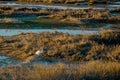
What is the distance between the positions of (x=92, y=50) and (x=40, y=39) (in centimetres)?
399

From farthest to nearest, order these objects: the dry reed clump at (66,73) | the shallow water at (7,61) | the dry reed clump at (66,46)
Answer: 1. the dry reed clump at (66,46)
2. the shallow water at (7,61)
3. the dry reed clump at (66,73)

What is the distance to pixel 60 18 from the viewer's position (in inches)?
1500

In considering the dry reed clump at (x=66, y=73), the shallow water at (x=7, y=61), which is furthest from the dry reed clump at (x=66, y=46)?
the dry reed clump at (x=66, y=73)

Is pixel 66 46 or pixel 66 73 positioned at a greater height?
pixel 66 73

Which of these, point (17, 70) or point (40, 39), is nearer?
point (17, 70)

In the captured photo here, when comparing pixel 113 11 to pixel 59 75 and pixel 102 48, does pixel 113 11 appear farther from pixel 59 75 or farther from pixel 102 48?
pixel 59 75

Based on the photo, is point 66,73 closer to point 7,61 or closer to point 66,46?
point 7,61

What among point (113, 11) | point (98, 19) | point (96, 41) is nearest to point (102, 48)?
point (96, 41)

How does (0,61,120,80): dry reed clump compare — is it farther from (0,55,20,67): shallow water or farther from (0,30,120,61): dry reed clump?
(0,30,120,61): dry reed clump

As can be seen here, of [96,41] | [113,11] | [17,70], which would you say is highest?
[17,70]

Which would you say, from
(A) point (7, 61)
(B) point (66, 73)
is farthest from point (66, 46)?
(B) point (66, 73)

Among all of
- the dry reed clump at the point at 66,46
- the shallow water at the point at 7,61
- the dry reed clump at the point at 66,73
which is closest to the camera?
the dry reed clump at the point at 66,73

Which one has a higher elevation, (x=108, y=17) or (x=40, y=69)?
(x=40, y=69)

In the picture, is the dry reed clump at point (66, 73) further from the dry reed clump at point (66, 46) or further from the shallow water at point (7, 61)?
the dry reed clump at point (66, 46)
